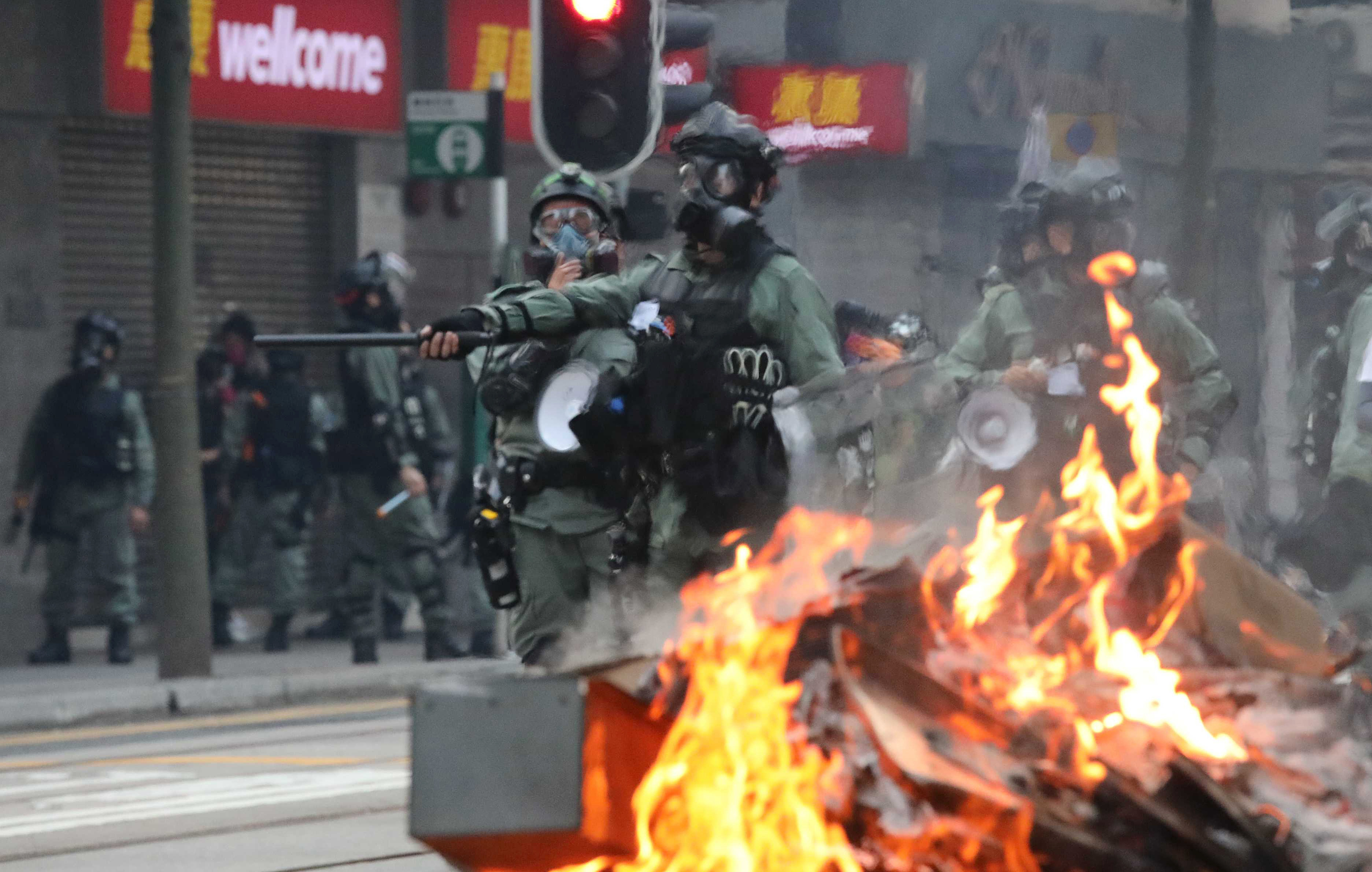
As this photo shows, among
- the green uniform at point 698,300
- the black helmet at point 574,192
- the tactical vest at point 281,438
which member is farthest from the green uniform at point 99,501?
the green uniform at point 698,300

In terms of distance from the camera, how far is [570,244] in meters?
7.23

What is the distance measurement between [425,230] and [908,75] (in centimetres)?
711

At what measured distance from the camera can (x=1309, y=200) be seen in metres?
10.2

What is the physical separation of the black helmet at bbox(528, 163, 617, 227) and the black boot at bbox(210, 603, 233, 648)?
7.07 m

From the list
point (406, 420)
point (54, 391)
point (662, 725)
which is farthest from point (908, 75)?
point (662, 725)

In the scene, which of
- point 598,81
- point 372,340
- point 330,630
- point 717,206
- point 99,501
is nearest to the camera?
point 372,340

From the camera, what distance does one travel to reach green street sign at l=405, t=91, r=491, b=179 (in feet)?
40.4

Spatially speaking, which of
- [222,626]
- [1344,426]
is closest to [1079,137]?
[1344,426]

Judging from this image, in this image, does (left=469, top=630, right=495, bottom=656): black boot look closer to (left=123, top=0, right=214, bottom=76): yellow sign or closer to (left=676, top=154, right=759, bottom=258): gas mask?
(left=123, top=0, right=214, bottom=76): yellow sign

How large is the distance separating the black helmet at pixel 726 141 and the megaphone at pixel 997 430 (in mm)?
824

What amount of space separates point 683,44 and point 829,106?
607mm

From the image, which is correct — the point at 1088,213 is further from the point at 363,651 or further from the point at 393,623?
the point at 393,623

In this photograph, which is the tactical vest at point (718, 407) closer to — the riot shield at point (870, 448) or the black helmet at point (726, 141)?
the riot shield at point (870, 448)

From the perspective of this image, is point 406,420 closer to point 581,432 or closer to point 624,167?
point 624,167
